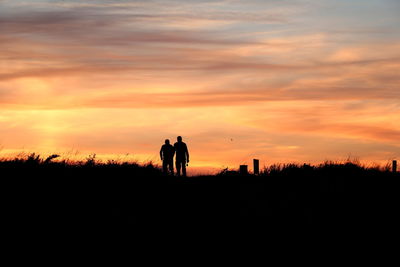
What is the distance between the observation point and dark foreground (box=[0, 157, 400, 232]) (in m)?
20.1

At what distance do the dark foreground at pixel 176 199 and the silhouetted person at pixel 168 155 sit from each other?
3.31 meters

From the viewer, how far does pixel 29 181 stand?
21.5 metres

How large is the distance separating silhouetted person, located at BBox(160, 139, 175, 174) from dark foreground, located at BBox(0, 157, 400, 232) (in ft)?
10.9

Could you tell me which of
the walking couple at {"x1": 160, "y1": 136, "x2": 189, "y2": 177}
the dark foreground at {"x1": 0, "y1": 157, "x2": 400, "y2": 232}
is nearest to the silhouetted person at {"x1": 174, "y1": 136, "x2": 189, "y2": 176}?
the walking couple at {"x1": 160, "y1": 136, "x2": 189, "y2": 177}

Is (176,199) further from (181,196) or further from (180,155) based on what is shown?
(180,155)

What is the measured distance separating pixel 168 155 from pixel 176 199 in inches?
311

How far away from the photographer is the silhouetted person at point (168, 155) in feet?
98.7

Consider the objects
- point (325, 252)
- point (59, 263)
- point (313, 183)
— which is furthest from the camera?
point (313, 183)

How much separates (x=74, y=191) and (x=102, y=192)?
94 centimetres

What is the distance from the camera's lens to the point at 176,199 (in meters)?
22.5

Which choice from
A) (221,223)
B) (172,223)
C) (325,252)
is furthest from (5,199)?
(325,252)

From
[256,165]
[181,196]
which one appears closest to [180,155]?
[256,165]

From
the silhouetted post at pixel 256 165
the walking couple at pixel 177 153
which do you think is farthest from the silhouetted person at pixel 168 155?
the silhouetted post at pixel 256 165

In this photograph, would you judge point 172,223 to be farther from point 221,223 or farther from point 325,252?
point 325,252
